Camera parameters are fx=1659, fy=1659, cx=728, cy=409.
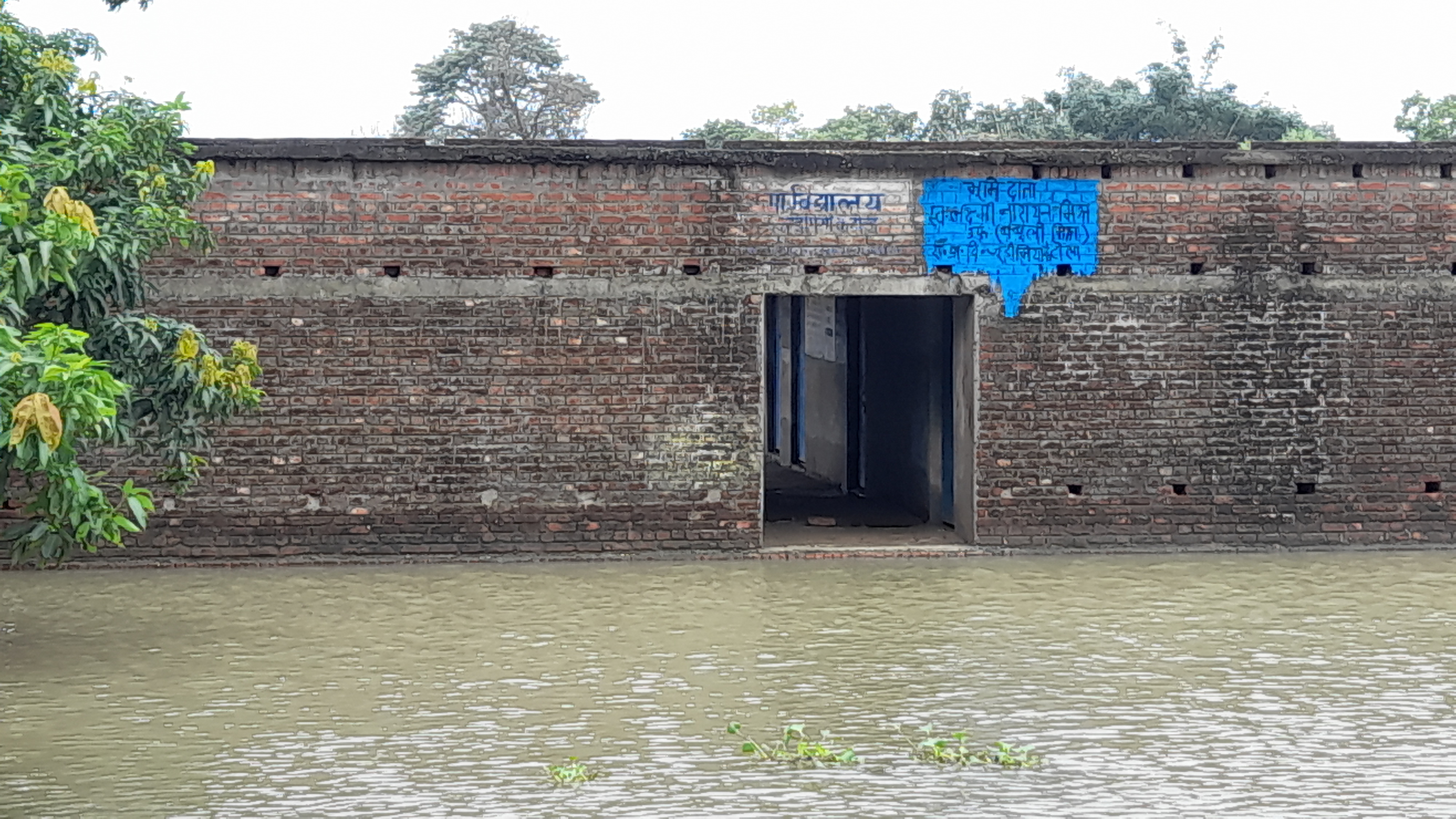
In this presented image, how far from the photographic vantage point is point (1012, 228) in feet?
42.5

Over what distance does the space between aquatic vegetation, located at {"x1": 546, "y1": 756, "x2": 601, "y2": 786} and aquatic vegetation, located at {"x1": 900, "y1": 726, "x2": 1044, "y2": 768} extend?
4.37ft

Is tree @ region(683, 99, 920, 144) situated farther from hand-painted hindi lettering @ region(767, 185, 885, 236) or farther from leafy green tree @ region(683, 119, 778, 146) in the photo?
hand-painted hindi lettering @ region(767, 185, 885, 236)

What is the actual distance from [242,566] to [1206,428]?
7.54 m

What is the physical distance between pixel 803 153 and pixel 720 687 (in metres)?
5.76

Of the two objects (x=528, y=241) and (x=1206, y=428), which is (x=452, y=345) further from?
(x=1206, y=428)

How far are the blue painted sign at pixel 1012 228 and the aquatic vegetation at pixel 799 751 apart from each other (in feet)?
21.4

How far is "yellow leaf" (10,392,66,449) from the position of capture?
5.70 meters

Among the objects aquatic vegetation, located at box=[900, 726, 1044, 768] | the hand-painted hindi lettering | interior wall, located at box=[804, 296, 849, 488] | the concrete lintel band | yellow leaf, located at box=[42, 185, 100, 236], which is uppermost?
the hand-painted hindi lettering

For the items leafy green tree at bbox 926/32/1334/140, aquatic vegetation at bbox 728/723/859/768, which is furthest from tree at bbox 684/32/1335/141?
aquatic vegetation at bbox 728/723/859/768

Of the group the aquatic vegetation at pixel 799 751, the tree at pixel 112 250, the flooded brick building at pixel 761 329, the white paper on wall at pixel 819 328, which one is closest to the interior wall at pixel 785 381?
the white paper on wall at pixel 819 328

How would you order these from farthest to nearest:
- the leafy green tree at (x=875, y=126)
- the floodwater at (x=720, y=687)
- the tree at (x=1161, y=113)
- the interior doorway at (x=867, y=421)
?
1. the leafy green tree at (x=875, y=126)
2. the tree at (x=1161, y=113)
3. the interior doorway at (x=867, y=421)
4. the floodwater at (x=720, y=687)

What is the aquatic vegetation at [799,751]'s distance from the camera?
6.71m

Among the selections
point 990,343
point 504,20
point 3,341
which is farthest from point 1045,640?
point 504,20

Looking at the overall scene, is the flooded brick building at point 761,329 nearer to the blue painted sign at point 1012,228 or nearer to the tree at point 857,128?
the blue painted sign at point 1012,228
